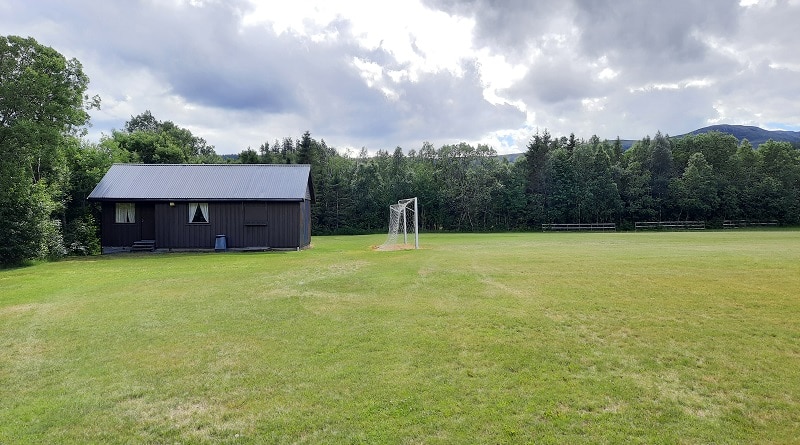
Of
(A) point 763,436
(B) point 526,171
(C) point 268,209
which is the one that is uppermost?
(B) point 526,171

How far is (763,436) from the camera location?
385cm

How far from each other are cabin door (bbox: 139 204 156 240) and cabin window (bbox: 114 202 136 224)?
42 centimetres

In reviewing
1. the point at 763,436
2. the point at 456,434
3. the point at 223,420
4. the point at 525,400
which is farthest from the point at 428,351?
the point at 763,436

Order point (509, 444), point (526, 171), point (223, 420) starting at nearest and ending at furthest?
1. point (509, 444)
2. point (223, 420)
3. point (526, 171)

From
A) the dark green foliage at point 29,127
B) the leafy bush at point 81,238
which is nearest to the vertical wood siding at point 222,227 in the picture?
the leafy bush at point 81,238

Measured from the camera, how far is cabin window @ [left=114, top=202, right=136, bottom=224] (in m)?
24.3

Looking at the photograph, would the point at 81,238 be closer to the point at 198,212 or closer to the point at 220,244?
the point at 198,212

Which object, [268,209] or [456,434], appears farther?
[268,209]

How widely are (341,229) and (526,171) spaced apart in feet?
80.3

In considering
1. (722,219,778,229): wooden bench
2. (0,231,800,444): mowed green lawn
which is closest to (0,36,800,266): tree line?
(722,219,778,229): wooden bench

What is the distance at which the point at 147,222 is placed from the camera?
24.5 meters

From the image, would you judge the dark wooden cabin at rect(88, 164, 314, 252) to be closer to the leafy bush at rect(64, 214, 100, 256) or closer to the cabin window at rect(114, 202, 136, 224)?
the cabin window at rect(114, 202, 136, 224)

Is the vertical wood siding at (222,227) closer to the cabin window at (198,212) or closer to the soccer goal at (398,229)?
the cabin window at (198,212)

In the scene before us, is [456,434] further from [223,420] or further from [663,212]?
[663,212]
